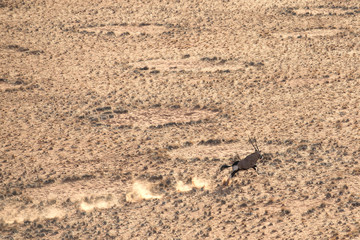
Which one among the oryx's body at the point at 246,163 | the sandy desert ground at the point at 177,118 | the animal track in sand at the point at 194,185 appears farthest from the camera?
the animal track in sand at the point at 194,185

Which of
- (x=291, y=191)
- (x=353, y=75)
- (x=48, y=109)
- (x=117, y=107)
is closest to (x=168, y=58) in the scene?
(x=117, y=107)

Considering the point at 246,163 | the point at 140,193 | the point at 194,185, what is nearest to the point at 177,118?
the point at 194,185

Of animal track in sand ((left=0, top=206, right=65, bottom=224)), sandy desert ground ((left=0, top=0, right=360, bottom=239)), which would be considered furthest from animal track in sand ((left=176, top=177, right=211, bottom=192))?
animal track in sand ((left=0, top=206, right=65, bottom=224))

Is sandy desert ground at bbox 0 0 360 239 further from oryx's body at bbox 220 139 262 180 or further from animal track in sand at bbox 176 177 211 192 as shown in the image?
oryx's body at bbox 220 139 262 180

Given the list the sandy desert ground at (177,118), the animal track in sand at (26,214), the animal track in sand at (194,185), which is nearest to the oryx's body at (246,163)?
the sandy desert ground at (177,118)

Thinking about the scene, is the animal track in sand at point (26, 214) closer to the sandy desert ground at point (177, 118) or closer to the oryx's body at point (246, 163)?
the sandy desert ground at point (177, 118)

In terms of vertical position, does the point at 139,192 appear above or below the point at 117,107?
below

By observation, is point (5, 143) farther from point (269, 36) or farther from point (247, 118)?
point (269, 36)

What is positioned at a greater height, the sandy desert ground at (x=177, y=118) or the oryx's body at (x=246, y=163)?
the sandy desert ground at (x=177, y=118)

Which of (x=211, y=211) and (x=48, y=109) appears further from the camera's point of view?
(x=48, y=109)
